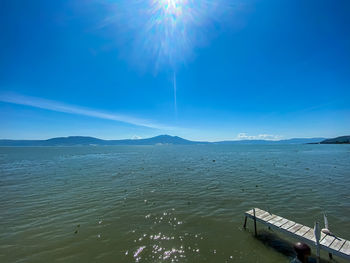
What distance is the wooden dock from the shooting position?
7.11m

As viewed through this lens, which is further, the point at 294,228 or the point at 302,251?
the point at 294,228

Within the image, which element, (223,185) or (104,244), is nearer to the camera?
(104,244)

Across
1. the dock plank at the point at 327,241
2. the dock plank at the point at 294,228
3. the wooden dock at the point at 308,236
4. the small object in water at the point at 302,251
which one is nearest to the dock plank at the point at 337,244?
the wooden dock at the point at 308,236

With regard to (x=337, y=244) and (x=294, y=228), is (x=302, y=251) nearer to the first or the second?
(x=337, y=244)

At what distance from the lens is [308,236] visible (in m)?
8.04

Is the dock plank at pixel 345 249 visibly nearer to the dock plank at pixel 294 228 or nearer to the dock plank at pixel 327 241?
the dock plank at pixel 327 241

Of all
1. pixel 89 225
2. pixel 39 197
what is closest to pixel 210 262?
pixel 89 225

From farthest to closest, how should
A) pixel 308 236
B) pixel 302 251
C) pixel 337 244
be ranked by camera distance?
pixel 308 236, pixel 337 244, pixel 302 251

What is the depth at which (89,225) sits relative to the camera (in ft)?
38.0

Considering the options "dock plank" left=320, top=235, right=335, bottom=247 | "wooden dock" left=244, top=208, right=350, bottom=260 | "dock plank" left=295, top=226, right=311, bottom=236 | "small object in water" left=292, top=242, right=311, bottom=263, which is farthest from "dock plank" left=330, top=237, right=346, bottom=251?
"small object in water" left=292, top=242, right=311, bottom=263

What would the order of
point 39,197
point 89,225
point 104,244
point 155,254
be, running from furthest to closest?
point 39,197 → point 89,225 → point 104,244 → point 155,254

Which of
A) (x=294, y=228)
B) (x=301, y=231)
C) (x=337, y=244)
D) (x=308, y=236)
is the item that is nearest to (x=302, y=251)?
(x=308, y=236)

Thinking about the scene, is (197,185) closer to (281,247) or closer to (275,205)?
(275,205)

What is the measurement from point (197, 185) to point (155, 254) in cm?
1357
